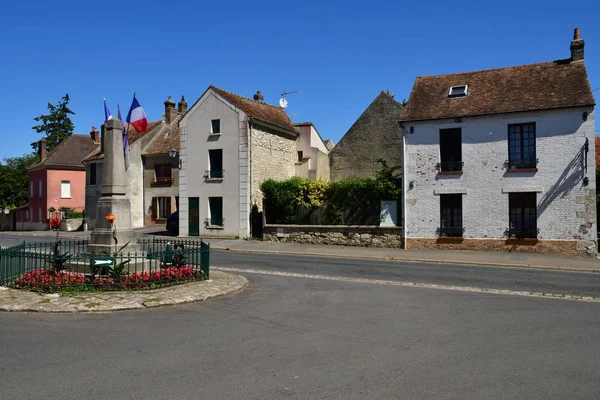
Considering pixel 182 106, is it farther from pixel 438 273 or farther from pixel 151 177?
pixel 438 273

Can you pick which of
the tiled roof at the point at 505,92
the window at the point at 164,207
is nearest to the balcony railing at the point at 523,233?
the tiled roof at the point at 505,92

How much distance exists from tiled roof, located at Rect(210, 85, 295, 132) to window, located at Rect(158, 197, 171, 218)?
10.1 m

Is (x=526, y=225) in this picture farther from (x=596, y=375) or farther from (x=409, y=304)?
(x=596, y=375)

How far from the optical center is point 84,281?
1027 centimetres

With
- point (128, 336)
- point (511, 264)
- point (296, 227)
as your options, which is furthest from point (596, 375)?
point (296, 227)

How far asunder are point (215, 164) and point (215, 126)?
2.21 metres

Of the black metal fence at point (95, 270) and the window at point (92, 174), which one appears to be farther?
the window at point (92, 174)

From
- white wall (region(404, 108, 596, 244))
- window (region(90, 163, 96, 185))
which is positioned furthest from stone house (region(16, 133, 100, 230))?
white wall (region(404, 108, 596, 244))

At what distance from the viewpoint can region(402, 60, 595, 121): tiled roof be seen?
20484 millimetres

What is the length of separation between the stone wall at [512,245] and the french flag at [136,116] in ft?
45.2

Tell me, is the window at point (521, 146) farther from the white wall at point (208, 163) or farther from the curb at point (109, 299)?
the curb at point (109, 299)

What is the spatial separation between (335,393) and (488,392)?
5.32 ft

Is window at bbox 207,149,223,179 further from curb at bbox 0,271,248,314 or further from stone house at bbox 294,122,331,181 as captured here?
curb at bbox 0,271,248,314

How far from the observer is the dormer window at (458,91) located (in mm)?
23078
